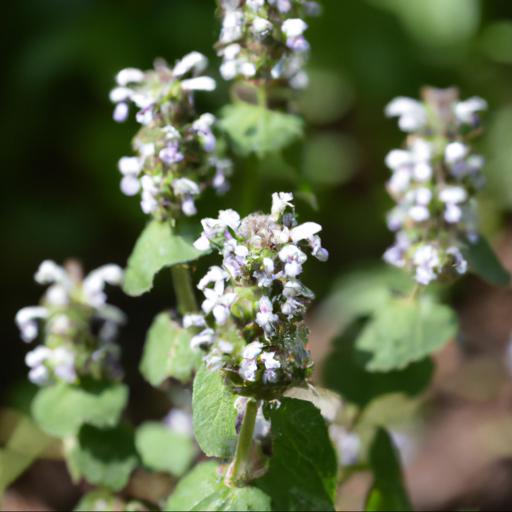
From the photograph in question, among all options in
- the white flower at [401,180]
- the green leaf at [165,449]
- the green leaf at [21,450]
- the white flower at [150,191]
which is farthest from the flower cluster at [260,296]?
the green leaf at [21,450]

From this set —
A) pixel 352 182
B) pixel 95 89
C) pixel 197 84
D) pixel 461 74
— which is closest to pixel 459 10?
pixel 461 74

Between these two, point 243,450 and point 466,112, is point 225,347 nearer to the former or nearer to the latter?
point 243,450

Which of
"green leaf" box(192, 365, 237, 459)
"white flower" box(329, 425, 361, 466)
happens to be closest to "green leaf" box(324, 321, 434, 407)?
"white flower" box(329, 425, 361, 466)

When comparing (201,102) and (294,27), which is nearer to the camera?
(294,27)

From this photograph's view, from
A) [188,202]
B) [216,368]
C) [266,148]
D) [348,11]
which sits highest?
[348,11]

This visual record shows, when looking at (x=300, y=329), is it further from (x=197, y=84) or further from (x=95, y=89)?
(x=95, y=89)

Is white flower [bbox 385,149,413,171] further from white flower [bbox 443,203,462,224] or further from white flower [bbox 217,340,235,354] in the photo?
white flower [bbox 217,340,235,354]

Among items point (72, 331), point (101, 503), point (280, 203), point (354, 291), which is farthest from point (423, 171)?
point (354, 291)
